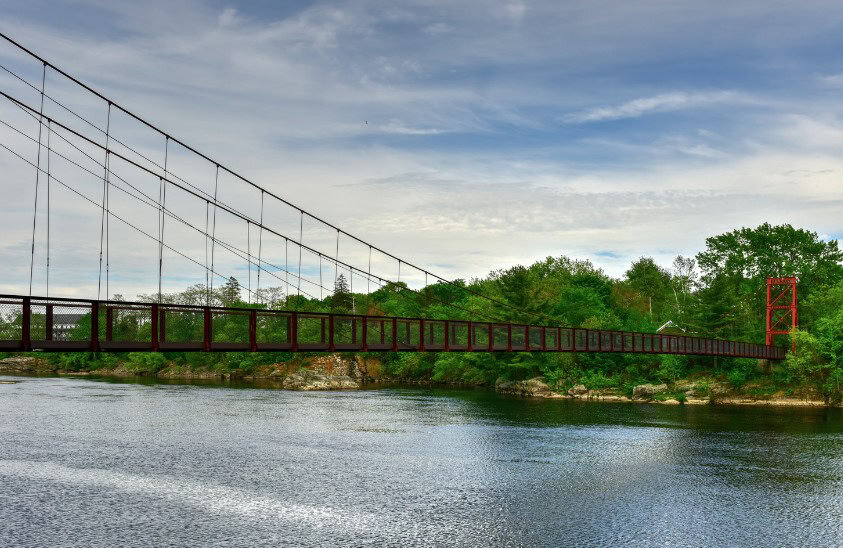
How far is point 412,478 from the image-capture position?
92.2 feet

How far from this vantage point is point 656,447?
Result: 3597cm

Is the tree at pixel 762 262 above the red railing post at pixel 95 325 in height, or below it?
above

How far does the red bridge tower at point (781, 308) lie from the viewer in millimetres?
68500

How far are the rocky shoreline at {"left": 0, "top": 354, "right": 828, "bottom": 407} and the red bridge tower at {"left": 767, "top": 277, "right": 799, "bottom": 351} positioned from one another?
25.5ft

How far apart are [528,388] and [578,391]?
5.04 meters

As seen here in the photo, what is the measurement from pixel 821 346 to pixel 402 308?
55.8 m

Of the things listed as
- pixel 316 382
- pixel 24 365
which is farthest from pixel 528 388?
pixel 24 365

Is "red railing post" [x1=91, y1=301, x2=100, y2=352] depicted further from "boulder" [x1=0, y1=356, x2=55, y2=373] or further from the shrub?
"boulder" [x1=0, y1=356, x2=55, y2=373]

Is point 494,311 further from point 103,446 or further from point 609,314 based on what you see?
point 103,446

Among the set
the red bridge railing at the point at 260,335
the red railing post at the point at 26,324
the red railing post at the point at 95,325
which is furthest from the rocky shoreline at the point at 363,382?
the red railing post at the point at 26,324

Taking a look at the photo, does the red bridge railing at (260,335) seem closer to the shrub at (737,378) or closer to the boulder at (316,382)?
the shrub at (737,378)

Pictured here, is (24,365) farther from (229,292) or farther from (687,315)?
(687,315)

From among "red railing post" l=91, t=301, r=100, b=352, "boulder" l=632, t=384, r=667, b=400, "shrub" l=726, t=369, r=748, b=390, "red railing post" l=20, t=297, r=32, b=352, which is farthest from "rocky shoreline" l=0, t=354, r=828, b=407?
"red railing post" l=20, t=297, r=32, b=352

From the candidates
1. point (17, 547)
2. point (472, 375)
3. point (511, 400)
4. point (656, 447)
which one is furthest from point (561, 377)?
point (17, 547)
